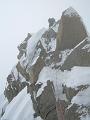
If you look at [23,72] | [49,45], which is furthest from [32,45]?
[49,45]

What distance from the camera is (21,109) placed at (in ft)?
105

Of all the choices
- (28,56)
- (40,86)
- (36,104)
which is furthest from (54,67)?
(28,56)

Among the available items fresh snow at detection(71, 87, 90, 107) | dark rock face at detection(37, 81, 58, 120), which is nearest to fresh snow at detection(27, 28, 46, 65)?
dark rock face at detection(37, 81, 58, 120)

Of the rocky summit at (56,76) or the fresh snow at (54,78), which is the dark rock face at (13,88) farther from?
the fresh snow at (54,78)

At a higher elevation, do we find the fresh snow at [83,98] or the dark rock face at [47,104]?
the fresh snow at [83,98]

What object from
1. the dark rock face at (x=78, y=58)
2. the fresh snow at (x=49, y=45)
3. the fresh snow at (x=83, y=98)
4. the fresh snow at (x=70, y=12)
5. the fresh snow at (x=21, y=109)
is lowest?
the fresh snow at (x=21, y=109)

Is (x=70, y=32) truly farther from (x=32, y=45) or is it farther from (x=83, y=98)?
(x=83, y=98)

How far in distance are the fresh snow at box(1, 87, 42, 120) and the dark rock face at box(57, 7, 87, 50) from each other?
7.15 metres

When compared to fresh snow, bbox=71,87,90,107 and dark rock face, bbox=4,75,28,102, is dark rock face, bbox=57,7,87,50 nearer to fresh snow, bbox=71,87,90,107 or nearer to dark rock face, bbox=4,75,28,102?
dark rock face, bbox=4,75,28,102

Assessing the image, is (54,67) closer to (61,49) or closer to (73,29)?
(61,49)

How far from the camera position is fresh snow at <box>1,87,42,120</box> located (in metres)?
30.6

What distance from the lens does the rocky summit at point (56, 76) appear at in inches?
866

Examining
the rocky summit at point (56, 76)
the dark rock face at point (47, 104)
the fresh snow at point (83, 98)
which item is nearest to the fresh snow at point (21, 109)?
the rocky summit at point (56, 76)

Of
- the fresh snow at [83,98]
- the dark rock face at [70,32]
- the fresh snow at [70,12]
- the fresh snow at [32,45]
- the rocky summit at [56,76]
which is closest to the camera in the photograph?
the fresh snow at [83,98]
